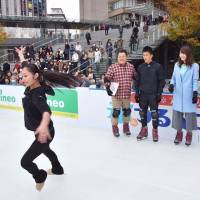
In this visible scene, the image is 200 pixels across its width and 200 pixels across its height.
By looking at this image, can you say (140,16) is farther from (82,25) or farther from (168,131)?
(168,131)

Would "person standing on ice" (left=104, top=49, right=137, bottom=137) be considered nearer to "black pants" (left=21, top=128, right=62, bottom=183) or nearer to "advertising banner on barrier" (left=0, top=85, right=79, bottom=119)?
"advertising banner on barrier" (left=0, top=85, right=79, bottom=119)

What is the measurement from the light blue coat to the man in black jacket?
0.75 ft

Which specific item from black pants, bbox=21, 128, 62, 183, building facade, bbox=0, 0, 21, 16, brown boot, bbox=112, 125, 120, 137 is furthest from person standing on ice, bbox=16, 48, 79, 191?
building facade, bbox=0, 0, 21, 16

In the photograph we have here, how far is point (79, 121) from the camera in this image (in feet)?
24.2

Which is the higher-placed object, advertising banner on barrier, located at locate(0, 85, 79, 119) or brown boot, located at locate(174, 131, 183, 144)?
advertising banner on barrier, located at locate(0, 85, 79, 119)

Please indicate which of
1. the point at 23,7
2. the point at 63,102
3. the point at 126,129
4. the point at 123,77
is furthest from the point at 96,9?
the point at 123,77

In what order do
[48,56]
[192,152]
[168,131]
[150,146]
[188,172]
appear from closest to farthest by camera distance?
[188,172] < [192,152] < [150,146] < [168,131] < [48,56]

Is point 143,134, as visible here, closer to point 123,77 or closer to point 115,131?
point 115,131

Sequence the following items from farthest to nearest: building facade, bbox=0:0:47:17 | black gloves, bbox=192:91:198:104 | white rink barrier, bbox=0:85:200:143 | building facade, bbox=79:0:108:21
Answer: building facade, bbox=79:0:108:21, building facade, bbox=0:0:47:17, white rink barrier, bbox=0:85:200:143, black gloves, bbox=192:91:198:104

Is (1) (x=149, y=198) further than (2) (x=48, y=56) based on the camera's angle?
No

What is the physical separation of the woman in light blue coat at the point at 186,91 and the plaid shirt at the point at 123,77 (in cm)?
75

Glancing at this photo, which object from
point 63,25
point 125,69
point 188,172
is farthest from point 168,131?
point 63,25

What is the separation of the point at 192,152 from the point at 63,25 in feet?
129

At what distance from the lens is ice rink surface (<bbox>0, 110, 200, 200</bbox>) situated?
3809mm
